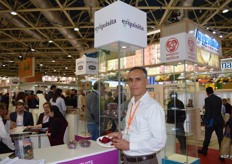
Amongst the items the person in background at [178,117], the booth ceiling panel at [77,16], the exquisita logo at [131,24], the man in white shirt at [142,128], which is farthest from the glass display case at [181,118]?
the booth ceiling panel at [77,16]

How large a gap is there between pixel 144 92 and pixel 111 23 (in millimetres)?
871

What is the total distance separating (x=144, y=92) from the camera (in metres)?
1.85

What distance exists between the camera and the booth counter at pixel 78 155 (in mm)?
1908

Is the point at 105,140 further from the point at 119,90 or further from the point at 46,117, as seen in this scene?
the point at 46,117

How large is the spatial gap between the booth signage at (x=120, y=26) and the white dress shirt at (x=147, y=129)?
2.59ft

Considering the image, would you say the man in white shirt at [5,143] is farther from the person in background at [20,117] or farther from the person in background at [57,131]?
the person in background at [20,117]

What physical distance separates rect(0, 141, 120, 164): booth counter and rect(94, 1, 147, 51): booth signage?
1089 mm

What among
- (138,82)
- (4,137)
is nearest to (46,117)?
(4,137)

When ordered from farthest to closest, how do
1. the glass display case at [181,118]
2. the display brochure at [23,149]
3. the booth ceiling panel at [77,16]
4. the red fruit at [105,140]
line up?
the booth ceiling panel at [77,16]
the glass display case at [181,118]
the red fruit at [105,140]
the display brochure at [23,149]

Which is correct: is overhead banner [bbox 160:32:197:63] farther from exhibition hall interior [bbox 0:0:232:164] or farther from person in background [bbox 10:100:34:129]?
person in background [bbox 10:100:34:129]

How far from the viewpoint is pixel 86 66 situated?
587cm

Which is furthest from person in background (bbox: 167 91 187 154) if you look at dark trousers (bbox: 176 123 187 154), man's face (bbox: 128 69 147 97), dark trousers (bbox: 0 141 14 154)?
dark trousers (bbox: 0 141 14 154)

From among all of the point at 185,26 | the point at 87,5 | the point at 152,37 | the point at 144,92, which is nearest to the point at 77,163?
the point at 144,92

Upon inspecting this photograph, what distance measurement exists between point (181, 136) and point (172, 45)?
1675mm
